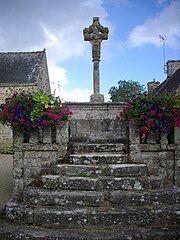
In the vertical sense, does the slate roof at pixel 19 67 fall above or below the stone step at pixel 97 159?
above

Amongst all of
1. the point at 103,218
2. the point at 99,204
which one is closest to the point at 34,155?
the point at 99,204

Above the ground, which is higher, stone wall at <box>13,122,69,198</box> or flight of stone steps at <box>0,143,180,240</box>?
stone wall at <box>13,122,69,198</box>

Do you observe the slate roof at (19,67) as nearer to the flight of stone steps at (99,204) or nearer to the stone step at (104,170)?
the stone step at (104,170)

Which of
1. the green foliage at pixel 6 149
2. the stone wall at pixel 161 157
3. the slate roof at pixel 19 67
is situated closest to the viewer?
the stone wall at pixel 161 157

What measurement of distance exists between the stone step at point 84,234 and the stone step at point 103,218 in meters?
0.08

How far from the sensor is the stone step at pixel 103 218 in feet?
9.70

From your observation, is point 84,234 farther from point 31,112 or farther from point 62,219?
point 31,112

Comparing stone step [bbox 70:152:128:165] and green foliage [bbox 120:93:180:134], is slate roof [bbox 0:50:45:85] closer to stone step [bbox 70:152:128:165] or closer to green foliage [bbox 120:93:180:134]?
stone step [bbox 70:152:128:165]

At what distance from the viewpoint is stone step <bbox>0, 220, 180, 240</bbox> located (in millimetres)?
2715

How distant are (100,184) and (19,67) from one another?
1825 cm

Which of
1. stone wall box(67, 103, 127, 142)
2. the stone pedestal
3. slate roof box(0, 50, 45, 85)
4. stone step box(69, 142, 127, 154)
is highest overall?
slate roof box(0, 50, 45, 85)

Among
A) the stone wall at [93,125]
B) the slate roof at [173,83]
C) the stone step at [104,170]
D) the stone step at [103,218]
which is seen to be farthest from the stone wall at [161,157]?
the slate roof at [173,83]

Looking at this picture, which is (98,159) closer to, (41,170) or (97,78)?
(41,170)

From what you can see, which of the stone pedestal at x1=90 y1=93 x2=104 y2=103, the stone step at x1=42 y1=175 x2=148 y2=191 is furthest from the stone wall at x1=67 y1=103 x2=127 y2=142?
the stone step at x1=42 y1=175 x2=148 y2=191
